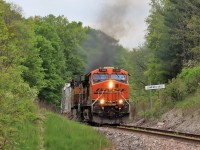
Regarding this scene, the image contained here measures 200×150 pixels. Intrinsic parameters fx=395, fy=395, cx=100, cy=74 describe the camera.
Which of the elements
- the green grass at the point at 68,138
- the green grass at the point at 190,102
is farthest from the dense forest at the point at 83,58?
the green grass at the point at 68,138

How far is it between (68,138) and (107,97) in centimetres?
1198

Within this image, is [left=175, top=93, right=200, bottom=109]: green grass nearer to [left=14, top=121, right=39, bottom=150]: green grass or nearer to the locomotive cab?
the locomotive cab

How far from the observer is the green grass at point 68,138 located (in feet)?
46.1

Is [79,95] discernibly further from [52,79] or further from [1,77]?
[52,79]

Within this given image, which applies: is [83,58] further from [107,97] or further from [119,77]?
[107,97]

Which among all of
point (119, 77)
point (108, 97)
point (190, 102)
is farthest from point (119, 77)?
point (190, 102)

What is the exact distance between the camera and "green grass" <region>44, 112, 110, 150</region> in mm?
14048

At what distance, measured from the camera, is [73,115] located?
116ft

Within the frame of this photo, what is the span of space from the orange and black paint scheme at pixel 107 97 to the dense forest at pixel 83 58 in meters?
4.10

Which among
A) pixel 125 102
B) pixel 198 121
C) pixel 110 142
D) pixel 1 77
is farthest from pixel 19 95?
pixel 125 102

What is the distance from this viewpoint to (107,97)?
2672 centimetres

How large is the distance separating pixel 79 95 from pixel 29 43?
22840mm

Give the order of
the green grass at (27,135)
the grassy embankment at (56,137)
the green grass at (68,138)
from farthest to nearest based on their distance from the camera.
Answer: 1. the green grass at (68,138)
2. the grassy embankment at (56,137)
3. the green grass at (27,135)

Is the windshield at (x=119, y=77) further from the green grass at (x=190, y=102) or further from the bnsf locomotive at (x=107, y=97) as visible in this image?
the green grass at (x=190, y=102)
